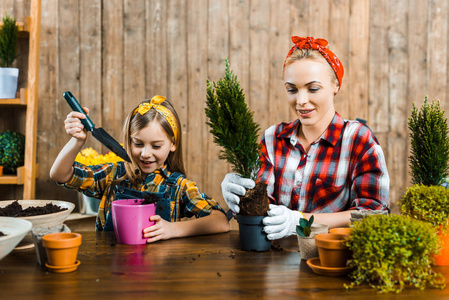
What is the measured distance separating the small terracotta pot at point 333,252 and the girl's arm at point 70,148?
0.82 meters

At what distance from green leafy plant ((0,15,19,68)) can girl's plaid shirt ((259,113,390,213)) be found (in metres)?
1.81

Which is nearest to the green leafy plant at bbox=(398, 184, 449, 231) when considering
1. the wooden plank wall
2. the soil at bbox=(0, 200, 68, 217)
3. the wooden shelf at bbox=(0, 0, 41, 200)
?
the soil at bbox=(0, 200, 68, 217)

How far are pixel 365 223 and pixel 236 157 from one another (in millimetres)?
397

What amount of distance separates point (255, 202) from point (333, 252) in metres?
0.27

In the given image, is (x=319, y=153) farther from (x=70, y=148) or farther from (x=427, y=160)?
(x=70, y=148)

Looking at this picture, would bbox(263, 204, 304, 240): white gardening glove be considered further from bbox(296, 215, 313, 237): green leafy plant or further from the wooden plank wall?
the wooden plank wall

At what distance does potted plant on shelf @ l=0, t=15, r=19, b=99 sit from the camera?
259 cm

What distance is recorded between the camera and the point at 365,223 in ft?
2.95

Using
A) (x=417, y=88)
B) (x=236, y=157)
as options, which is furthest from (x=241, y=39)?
(x=236, y=157)

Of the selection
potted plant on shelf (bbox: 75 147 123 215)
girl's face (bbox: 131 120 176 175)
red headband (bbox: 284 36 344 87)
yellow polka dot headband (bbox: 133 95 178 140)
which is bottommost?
potted plant on shelf (bbox: 75 147 123 215)

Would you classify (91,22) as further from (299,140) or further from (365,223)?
(365,223)

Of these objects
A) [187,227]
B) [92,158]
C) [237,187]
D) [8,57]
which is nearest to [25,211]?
[187,227]

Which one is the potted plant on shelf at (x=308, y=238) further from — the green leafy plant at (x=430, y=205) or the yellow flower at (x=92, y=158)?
the yellow flower at (x=92, y=158)

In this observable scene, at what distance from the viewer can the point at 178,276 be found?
0.95 meters
